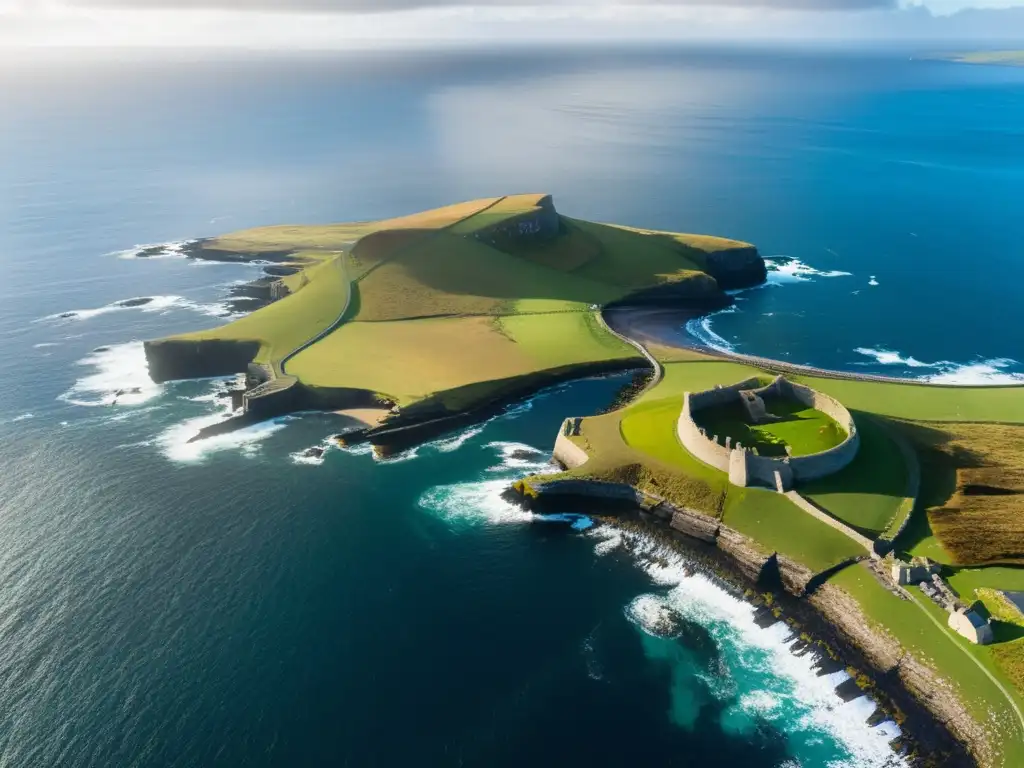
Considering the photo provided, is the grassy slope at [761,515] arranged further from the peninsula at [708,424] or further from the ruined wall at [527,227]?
the ruined wall at [527,227]

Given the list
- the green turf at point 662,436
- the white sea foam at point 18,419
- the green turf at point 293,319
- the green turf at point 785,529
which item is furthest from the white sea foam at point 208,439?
the green turf at point 785,529

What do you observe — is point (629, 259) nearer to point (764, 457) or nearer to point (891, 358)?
point (891, 358)

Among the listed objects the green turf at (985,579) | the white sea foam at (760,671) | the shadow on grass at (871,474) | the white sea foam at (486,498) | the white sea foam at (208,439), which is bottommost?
the white sea foam at (760,671)

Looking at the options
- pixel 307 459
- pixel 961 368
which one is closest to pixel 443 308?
pixel 307 459

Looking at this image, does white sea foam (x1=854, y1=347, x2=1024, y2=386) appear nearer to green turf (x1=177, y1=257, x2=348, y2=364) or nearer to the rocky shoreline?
the rocky shoreline

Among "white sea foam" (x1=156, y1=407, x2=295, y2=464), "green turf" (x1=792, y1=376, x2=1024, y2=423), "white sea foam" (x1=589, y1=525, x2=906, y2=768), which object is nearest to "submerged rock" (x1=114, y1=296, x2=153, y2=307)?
"white sea foam" (x1=156, y1=407, x2=295, y2=464)
